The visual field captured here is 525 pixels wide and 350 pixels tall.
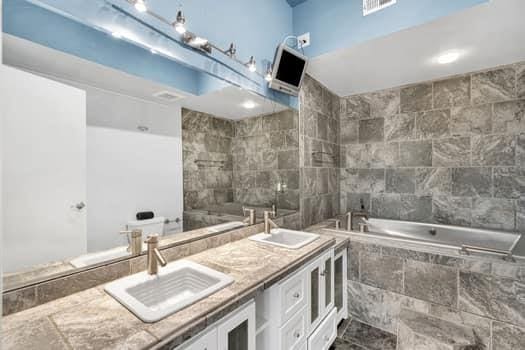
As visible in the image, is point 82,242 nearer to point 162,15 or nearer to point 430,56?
point 162,15

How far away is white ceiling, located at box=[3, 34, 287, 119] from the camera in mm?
840

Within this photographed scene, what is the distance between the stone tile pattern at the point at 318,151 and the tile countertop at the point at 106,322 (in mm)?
1519

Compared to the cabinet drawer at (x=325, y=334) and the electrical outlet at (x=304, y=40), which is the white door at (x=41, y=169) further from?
the electrical outlet at (x=304, y=40)

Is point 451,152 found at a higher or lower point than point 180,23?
lower

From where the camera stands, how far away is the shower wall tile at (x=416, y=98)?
2.69m

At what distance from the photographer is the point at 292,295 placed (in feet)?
4.25

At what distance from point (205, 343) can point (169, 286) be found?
43 centimetres

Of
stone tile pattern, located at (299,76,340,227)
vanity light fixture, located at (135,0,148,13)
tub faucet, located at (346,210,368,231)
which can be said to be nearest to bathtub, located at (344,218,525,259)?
tub faucet, located at (346,210,368,231)

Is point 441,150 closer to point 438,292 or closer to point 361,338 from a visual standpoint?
point 438,292

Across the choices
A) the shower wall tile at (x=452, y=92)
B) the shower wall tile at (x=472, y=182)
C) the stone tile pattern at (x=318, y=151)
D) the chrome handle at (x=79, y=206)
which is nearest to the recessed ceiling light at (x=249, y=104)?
the stone tile pattern at (x=318, y=151)

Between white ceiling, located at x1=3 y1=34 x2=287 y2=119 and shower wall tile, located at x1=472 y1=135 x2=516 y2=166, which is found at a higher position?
white ceiling, located at x1=3 y1=34 x2=287 y2=119

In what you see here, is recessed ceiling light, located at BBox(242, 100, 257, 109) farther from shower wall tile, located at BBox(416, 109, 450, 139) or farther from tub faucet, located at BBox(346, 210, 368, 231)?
shower wall tile, located at BBox(416, 109, 450, 139)

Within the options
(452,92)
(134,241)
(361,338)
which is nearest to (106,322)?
(134,241)

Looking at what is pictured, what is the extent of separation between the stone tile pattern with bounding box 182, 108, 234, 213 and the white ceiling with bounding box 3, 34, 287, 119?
0.08 m
